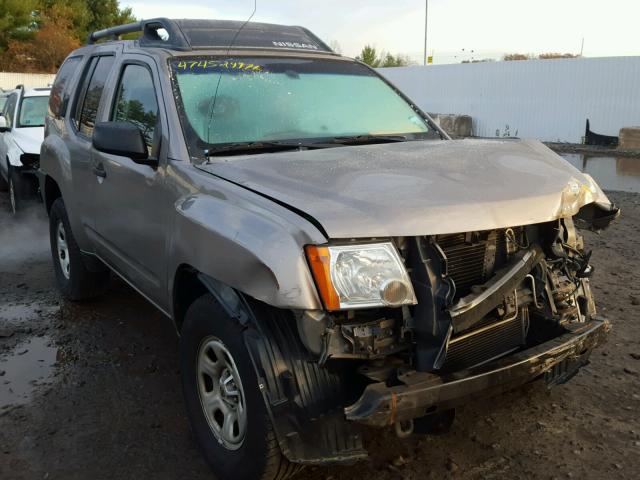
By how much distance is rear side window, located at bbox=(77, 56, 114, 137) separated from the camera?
4.38 m

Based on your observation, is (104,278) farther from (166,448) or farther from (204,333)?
(204,333)

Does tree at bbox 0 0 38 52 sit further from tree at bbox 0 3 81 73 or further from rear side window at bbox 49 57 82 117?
rear side window at bbox 49 57 82 117

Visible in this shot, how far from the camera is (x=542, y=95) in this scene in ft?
71.8

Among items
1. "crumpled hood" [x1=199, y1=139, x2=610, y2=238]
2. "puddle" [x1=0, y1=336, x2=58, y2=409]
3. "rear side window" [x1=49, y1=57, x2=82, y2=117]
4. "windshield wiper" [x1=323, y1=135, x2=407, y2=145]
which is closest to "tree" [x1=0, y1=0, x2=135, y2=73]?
"rear side window" [x1=49, y1=57, x2=82, y2=117]

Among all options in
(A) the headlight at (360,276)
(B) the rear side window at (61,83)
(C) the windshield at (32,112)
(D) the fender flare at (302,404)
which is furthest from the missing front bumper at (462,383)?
(C) the windshield at (32,112)

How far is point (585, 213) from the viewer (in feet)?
10.5

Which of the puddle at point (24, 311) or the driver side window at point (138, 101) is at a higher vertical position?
the driver side window at point (138, 101)

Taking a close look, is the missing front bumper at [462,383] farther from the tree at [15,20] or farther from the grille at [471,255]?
the tree at [15,20]

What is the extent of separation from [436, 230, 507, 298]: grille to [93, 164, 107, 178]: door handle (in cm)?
243

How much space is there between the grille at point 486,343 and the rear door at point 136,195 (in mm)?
1555

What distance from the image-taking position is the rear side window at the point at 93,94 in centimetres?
438

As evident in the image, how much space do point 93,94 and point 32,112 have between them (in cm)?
579

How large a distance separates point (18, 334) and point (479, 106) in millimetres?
21945

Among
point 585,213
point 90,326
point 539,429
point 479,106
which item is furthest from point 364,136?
point 479,106
